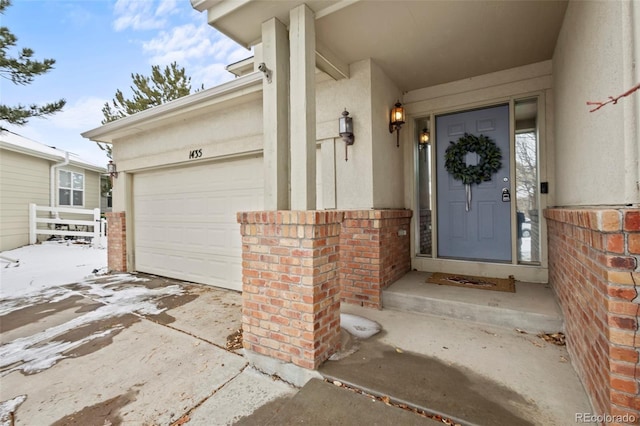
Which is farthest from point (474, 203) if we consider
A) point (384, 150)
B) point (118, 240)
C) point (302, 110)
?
point (118, 240)

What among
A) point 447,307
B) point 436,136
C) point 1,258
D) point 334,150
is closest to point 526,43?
point 436,136

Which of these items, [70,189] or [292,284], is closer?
[292,284]

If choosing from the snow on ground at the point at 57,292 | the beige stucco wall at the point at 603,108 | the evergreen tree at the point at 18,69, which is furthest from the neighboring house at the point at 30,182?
the beige stucco wall at the point at 603,108

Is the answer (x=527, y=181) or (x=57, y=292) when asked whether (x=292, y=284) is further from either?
(x=57, y=292)

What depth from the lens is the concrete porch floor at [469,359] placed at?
1.50 meters

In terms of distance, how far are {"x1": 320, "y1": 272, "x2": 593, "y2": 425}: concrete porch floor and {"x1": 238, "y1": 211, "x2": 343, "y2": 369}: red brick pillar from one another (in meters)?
0.26

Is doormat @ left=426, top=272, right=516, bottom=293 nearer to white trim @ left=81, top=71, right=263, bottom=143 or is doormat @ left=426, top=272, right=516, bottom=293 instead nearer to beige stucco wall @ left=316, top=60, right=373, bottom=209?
beige stucco wall @ left=316, top=60, right=373, bottom=209

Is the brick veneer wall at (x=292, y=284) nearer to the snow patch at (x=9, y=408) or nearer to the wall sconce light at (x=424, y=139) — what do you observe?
the snow patch at (x=9, y=408)

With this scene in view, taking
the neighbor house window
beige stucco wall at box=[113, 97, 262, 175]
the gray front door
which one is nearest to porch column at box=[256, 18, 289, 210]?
beige stucco wall at box=[113, 97, 262, 175]

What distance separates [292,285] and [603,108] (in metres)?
2.20

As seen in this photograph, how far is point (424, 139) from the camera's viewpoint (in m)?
4.01

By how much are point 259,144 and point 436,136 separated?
8.77 ft

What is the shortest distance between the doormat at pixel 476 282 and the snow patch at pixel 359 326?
1.20m

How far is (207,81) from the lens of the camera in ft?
40.0
